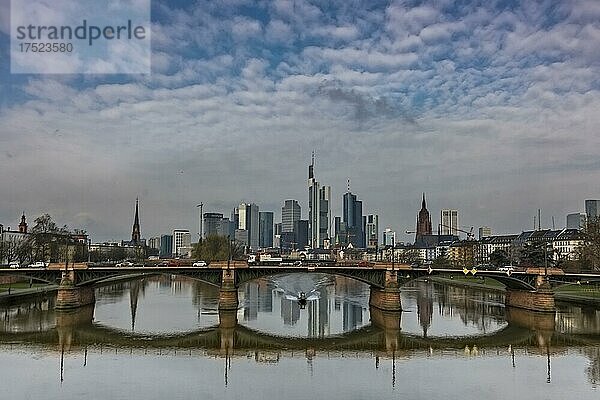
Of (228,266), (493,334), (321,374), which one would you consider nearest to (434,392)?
(321,374)

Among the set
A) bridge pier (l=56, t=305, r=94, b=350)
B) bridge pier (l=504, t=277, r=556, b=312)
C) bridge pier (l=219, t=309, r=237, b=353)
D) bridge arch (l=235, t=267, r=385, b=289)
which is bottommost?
bridge pier (l=219, t=309, r=237, b=353)

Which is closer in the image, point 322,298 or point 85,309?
point 85,309

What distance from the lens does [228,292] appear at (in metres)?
77.5

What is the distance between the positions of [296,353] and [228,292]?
29363 mm

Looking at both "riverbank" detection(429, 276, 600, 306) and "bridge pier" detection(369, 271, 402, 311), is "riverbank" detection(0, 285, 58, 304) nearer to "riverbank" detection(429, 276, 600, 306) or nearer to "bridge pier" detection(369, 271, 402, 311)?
"bridge pier" detection(369, 271, 402, 311)

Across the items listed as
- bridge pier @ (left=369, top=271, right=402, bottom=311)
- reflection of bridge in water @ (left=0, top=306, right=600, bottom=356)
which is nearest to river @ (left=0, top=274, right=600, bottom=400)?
reflection of bridge in water @ (left=0, top=306, right=600, bottom=356)

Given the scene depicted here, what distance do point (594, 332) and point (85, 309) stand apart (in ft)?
189

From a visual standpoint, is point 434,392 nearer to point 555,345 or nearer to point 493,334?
point 555,345

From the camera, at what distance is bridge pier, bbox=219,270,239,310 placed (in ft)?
253

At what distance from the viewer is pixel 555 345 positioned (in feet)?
175

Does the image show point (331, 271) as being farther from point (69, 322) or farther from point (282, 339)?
point (69, 322)

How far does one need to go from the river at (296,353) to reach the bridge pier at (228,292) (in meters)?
2.00

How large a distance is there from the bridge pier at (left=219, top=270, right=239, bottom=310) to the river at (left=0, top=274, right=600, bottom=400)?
2005 mm

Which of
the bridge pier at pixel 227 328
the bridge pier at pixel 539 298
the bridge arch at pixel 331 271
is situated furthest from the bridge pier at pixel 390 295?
the bridge pier at pixel 227 328
